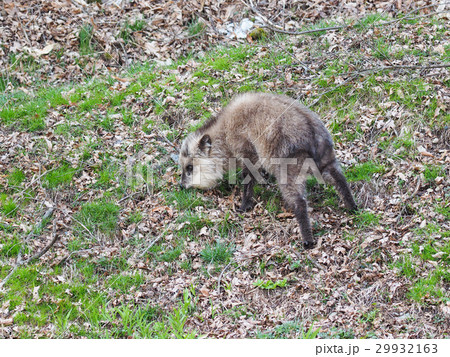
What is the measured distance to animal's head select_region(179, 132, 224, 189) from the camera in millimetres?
7203

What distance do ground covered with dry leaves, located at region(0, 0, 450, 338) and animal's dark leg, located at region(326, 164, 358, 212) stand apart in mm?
147

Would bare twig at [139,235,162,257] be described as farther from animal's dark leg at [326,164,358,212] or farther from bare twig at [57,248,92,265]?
animal's dark leg at [326,164,358,212]

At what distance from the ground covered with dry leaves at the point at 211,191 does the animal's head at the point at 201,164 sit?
22 centimetres

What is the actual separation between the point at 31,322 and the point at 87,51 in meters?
6.65

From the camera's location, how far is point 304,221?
19.6 feet

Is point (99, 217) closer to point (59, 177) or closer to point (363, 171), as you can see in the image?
point (59, 177)

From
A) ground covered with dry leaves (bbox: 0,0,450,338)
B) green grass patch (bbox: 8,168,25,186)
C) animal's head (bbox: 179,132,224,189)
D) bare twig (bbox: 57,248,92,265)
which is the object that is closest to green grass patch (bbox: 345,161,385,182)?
ground covered with dry leaves (bbox: 0,0,450,338)

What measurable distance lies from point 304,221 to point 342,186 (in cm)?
71

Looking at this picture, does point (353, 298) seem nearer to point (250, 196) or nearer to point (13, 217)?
point (250, 196)

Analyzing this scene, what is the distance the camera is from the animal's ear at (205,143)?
7125 mm

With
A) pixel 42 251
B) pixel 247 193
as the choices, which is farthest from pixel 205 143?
pixel 42 251

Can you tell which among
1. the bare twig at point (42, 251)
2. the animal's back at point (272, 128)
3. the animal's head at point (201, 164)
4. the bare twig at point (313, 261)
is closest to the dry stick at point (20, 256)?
the bare twig at point (42, 251)

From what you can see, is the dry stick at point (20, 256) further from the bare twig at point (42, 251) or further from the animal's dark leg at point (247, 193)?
the animal's dark leg at point (247, 193)

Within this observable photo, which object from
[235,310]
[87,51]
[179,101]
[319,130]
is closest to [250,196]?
[319,130]
